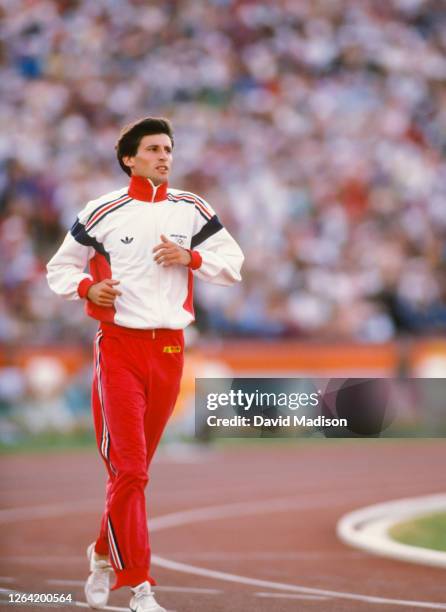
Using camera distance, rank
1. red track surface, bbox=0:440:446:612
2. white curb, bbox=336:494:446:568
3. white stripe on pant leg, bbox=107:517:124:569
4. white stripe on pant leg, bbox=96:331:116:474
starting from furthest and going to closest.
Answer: white curb, bbox=336:494:446:568
red track surface, bbox=0:440:446:612
white stripe on pant leg, bbox=96:331:116:474
white stripe on pant leg, bbox=107:517:124:569

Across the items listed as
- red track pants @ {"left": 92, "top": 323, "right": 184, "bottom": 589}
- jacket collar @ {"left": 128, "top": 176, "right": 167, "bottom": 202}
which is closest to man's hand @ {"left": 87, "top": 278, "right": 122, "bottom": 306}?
red track pants @ {"left": 92, "top": 323, "right": 184, "bottom": 589}

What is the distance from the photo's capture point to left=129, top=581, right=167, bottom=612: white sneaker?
215 inches

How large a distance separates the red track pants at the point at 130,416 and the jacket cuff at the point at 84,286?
0.56 feet

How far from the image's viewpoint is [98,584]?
6.00m

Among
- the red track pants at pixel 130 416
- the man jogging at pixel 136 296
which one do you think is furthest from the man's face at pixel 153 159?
the red track pants at pixel 130 416

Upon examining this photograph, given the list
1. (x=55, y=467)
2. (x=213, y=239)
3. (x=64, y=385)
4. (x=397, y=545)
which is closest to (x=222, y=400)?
(x=213, y=239)

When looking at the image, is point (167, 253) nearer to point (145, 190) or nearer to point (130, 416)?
point (145, 190)

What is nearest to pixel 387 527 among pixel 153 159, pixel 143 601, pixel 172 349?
pixel 172 349

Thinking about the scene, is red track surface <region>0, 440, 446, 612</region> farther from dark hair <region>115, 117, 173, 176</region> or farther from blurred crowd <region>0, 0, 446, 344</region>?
blurred crowd <region>0, 0, 446, 344</region>

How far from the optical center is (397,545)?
340 inches

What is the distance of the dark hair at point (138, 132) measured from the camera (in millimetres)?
5855

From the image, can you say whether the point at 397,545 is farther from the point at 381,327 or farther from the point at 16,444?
the point at 381,327

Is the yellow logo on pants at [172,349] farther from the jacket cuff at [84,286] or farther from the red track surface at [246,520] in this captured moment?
the red track surface at [246,520]

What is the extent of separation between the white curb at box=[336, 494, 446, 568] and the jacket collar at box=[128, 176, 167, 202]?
10.9 ft
